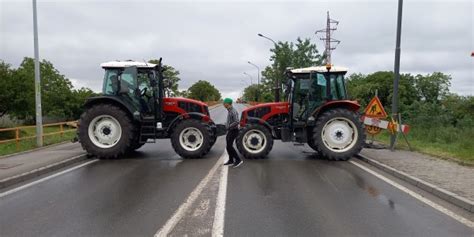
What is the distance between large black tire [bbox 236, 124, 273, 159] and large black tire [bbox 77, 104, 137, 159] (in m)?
3.25

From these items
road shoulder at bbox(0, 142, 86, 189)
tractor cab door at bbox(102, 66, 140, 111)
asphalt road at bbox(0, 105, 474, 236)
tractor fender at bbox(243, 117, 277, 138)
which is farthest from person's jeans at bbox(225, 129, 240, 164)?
road shoulder at bbox(0, 142, 86, 189)

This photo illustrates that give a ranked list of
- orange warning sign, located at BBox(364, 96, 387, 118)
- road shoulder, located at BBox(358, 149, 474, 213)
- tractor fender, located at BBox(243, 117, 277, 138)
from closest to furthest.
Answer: road shoulder, located at BBox(358, 149, 474, 213) → tractor fender, located at BBox(243, 117, 277, 138) → orange warning sign, located at BBox(364, 96, 387, 118)

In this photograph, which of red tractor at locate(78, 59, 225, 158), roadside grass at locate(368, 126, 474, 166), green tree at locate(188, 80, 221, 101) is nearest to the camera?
roadside grass at locate(368, 126, 474, 166)

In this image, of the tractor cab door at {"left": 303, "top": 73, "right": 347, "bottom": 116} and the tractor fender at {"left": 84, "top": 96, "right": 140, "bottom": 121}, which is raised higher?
the tractor cab door at {"left": 303, "top": 73, "right": 347, "bottom": 116}

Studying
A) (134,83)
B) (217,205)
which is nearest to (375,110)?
(134,83)

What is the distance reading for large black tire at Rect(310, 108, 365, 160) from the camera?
12.4 meters

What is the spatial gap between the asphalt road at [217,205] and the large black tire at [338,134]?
1.45 m

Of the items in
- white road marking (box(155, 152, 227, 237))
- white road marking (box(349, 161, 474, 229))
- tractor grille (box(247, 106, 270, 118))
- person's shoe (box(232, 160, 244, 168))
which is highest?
tractor grille (box(247, 106, 270, 118))

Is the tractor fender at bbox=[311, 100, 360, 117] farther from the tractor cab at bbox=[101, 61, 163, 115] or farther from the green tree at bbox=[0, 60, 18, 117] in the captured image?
the green tree at bbox=[0, 60, 18, 117]

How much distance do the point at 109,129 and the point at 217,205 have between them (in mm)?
6862

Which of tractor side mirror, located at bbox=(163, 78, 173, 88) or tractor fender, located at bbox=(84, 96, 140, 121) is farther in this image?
tractor side mirror, located at bbox=(163, 78, 173, 88)

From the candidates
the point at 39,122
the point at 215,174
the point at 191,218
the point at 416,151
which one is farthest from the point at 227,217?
the point at 39,122

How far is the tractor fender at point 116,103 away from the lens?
42.0ft

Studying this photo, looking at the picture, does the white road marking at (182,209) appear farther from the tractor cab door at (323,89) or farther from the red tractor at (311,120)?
the tractor cab door at (323,89)
